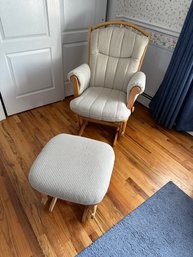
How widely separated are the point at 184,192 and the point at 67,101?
1644 mm

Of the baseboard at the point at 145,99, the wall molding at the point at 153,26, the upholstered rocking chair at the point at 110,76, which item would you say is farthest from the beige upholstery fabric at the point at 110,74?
the baseboard at the point at 145,99

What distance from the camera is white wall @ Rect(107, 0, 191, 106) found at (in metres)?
1.70

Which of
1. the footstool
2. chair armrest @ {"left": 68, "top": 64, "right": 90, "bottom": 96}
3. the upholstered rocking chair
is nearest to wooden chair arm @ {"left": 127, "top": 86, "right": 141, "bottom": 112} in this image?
the upholstered rocking chair

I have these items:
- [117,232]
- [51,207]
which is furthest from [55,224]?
[117,232]

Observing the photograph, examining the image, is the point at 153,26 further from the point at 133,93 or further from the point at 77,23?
the point at 133,93

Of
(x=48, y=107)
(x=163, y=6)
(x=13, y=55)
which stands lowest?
(x=48, y=107)

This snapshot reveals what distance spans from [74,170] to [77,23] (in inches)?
65.9

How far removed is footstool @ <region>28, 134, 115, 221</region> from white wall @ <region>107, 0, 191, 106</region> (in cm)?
134

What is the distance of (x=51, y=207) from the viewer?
1.21 metres

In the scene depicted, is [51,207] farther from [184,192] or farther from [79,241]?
[184,192]

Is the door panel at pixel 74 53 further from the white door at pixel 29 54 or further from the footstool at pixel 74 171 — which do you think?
the footstool at pixel 74 171

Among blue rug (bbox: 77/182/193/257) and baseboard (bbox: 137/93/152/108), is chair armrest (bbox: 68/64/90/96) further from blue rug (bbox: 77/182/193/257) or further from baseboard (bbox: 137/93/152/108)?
blue rug (bbox: 77/182/193/257)

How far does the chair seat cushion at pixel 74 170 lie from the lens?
3.07 feet

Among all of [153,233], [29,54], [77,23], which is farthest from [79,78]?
[153,233]
